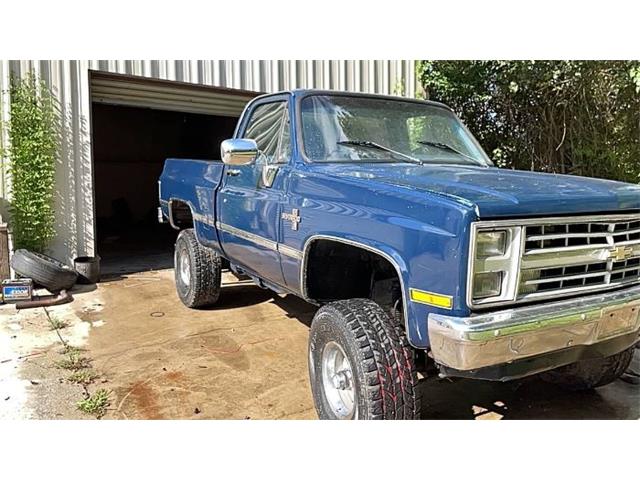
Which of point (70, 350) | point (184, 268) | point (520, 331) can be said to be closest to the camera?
point (520, 331)

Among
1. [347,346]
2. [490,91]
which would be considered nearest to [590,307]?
[347,346]

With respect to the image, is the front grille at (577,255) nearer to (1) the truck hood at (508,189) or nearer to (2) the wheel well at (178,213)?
(1) the truck hood at (508,189)

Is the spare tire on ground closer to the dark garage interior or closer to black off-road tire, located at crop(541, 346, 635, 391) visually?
black off-road tire, located at crop(541, 346, 635, 391)

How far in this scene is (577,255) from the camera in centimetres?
255

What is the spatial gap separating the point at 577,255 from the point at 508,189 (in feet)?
1.49

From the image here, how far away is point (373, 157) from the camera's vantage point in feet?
11.5

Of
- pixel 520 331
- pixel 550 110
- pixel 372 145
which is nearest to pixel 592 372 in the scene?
pixel 520 331

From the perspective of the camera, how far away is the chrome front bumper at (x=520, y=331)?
2219 millimetres

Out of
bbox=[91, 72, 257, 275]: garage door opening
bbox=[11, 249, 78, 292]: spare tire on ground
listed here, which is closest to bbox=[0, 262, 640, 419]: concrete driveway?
bbox=[11, 249, 78, 292]: spare tire on ground

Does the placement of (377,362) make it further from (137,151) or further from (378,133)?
(137,151)

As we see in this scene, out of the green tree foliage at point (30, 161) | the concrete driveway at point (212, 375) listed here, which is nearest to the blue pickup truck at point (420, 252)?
the concrete driveway at point (212, 375)

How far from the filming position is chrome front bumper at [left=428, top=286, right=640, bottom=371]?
2.22 m

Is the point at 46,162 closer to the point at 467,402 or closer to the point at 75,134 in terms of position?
the point at 75,134

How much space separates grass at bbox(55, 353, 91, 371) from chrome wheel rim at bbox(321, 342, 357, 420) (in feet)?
6.69
